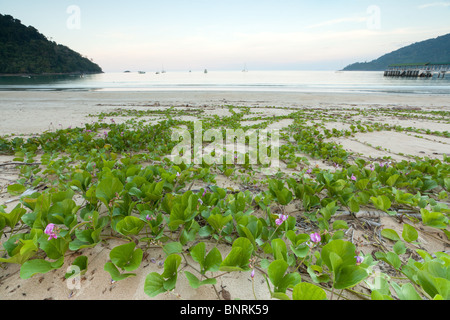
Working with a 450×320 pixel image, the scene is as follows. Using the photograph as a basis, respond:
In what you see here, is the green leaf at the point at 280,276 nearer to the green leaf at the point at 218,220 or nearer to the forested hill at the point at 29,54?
the green leaf at the point at 218,220

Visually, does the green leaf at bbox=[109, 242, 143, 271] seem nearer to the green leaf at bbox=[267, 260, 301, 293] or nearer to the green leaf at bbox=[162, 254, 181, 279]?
the green leaf at bbox=[162, 254, 181, 279]

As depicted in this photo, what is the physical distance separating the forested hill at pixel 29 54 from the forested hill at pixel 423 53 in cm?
18585

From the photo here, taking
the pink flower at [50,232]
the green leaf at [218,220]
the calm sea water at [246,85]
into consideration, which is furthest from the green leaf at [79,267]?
the calm sea water at [246,85]

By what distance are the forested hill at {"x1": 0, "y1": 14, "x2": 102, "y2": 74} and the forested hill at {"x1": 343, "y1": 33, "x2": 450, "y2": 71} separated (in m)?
186

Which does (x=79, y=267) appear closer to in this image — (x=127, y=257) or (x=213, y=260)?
(x=127, y=257)

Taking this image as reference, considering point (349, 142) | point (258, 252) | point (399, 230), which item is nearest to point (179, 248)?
point (258, 252)

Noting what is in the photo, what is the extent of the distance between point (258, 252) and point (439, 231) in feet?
4.79

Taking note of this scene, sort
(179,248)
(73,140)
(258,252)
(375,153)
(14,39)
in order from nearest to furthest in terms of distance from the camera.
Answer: (179,248)
(258,252)
(73,140)
(375,153)
(14,39)

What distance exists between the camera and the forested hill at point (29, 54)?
7675 centimetres

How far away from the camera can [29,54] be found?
8456 centimetres

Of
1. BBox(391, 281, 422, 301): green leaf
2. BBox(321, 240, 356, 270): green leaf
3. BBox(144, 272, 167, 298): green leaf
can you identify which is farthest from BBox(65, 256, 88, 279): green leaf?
BBox(391, 281, 422, 301): green leaf

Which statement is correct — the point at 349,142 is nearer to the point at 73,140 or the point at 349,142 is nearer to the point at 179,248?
the point at 179,248
